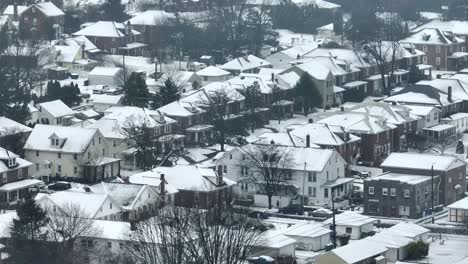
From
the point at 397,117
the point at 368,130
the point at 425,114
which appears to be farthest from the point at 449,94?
the point at 368,130

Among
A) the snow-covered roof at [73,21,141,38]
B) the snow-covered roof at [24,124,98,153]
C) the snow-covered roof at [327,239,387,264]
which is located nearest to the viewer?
the snow-covered roof at [327,239,387,264]

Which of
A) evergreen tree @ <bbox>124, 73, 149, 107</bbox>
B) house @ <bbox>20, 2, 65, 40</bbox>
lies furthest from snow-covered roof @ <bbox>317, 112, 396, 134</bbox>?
house @ <bbox>20, 2, 65, 40</bbox>

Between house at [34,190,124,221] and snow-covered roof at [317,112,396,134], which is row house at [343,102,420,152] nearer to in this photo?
snow-covered roof at [317,112,396,134]

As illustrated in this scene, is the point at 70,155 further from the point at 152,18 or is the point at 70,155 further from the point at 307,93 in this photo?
the point at 152,18

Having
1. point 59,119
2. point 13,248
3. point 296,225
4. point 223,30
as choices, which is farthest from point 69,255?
point 223,30

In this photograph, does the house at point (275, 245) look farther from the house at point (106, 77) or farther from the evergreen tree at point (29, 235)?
the house at point (106, 77)

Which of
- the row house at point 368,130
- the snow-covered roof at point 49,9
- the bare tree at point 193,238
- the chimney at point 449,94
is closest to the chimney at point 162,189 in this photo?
the bare tree at point 193,238

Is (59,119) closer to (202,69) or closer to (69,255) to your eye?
(202,69)
